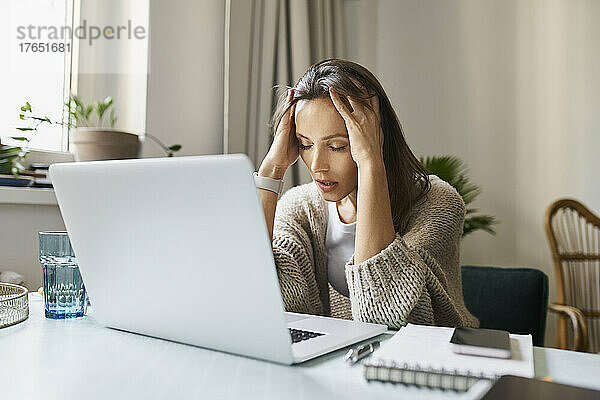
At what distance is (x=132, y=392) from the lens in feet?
1.92

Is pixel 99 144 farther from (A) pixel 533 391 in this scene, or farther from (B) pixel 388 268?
(A) pixel 533 391

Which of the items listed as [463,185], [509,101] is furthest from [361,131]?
[509,101]

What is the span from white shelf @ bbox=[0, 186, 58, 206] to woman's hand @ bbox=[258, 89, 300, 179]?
0.71 metres

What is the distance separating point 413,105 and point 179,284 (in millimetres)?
2431

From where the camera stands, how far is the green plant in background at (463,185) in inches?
98.6

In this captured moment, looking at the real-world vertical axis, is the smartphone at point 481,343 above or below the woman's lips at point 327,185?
below

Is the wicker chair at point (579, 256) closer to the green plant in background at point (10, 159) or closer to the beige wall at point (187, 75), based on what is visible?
the beige wall at point (187, 75)

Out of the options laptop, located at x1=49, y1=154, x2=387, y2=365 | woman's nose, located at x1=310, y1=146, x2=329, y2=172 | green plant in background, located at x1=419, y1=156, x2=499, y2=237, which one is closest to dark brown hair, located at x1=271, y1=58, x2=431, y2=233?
woman's nose, located at x1=310, y1=146, x2=329, y2=172

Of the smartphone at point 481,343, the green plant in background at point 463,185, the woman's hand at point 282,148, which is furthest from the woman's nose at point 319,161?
the green plant in background at point 463,185

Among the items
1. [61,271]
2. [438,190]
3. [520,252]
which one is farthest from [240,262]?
[520,252]

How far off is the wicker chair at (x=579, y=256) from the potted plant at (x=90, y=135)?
1.64 meters

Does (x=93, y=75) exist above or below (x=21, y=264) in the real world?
above

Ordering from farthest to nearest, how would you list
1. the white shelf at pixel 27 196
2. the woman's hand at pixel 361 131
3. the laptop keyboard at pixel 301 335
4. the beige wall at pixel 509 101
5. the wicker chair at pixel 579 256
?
the beige wall at pixel 509 101, the wicker chair at pixel 579 256, the white shelf at pixel 27 196, the woman's hand at pixel 361 131, the laptop keyboard at pixel 301 335

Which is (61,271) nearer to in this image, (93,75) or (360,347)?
(360,347)
